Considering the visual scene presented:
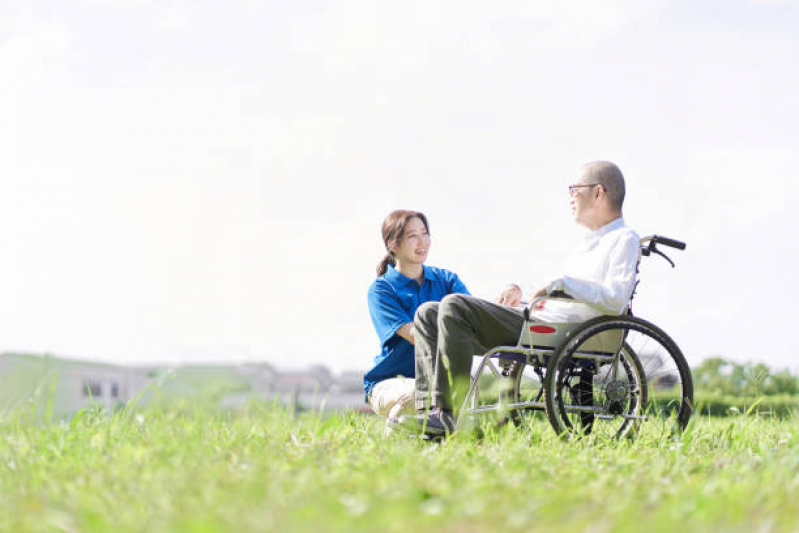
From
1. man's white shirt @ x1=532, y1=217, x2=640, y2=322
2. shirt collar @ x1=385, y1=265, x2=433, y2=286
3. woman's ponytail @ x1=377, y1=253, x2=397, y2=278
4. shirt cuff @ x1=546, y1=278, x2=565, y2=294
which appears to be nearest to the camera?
shirt cuff @ x1=546, y1=278, x2=565, y2=294

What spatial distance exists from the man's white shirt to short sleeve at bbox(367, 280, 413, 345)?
809 mm

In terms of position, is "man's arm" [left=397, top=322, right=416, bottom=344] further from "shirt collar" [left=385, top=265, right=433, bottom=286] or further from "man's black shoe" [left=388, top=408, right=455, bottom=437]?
"man's black shoe" [left=388, top=408, right=455, bottom=437]

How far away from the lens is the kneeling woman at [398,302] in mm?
4711

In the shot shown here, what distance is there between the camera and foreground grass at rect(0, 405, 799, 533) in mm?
2174

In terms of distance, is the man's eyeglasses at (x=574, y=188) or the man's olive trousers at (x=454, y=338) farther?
the man's eyeglasses at (x=574, y=188)

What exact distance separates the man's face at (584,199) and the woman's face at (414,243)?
2.89ft

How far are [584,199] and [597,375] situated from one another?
89cm

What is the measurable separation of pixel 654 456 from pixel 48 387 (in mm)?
2654

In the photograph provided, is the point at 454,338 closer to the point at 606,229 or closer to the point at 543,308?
the point at 543,308

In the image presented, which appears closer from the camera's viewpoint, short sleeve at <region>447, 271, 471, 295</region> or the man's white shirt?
the man's white shirt

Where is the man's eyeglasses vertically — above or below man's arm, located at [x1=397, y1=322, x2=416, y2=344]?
above

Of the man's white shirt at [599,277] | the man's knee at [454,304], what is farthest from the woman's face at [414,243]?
the man's white shirt at [599,277]

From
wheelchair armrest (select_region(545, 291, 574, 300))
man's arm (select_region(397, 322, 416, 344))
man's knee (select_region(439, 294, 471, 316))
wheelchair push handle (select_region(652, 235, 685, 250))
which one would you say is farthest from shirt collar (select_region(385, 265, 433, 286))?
wheelchair push handle (select_region(652, 235, 685, 250))

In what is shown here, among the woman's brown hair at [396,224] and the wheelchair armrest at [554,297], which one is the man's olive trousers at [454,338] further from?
the woman's brown hair at [396,224]
